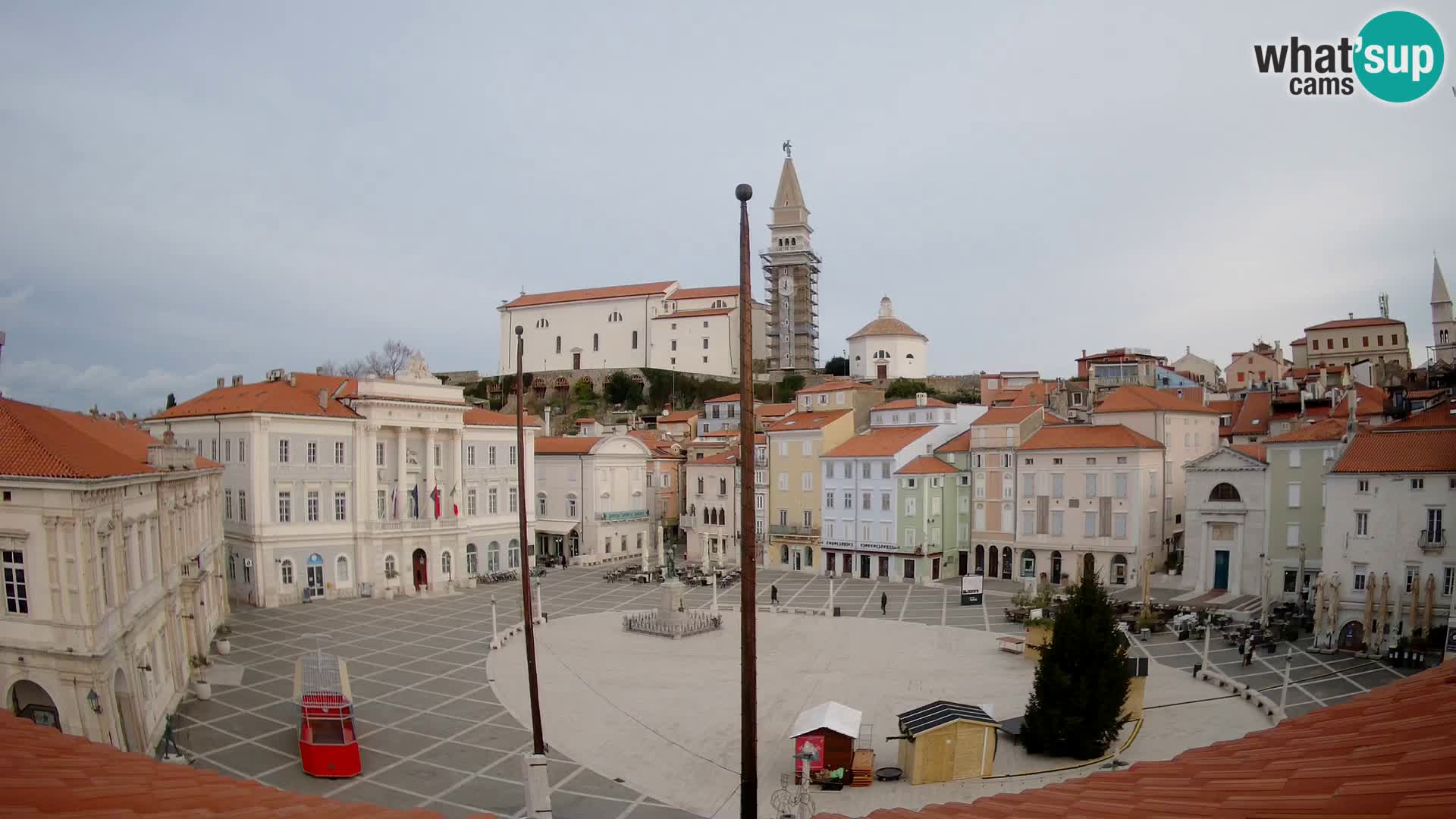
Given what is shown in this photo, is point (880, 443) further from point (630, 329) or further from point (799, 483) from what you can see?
point (630, 329)

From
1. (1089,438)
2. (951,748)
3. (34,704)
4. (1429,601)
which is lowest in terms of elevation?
(951,748)

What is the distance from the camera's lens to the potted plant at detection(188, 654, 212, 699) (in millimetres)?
27562

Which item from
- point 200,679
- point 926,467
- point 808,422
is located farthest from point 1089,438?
point 200,679

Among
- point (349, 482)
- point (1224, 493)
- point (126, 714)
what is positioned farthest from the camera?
point (349, 482)

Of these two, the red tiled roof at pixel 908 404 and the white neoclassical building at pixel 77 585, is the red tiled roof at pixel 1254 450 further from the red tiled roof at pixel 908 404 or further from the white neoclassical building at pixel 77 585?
the white neoclassical building at pixel 77 585

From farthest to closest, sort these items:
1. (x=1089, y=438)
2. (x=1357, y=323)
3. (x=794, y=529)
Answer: (x=1357, y=323), (x=794, y=529), (x=1089, y=438)

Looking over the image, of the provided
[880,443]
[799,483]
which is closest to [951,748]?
[880,443]

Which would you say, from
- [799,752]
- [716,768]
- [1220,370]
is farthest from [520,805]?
[1220,370]

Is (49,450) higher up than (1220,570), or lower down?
higher up

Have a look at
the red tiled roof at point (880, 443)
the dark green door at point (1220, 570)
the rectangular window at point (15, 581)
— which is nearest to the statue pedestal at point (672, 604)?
the red tiled roof at point (880, 443)

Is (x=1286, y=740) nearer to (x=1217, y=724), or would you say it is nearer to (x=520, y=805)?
(x=520, y=805)

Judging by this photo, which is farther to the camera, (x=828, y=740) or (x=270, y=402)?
(x=270, y=402)

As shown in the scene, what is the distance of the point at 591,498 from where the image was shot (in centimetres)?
6369

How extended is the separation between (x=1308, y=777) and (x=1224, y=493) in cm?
4482
